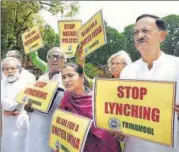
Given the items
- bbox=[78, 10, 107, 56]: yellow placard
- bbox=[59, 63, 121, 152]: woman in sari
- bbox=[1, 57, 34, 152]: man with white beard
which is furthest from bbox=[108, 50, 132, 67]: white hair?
bbox=[1, 57, 34, 152]: man with white beard

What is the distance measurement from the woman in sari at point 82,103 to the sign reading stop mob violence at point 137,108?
88mm

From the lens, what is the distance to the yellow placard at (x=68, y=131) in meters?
3.29

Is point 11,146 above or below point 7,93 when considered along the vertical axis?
below

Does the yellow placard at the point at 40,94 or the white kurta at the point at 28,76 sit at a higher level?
the white kurta at the point at 28,76

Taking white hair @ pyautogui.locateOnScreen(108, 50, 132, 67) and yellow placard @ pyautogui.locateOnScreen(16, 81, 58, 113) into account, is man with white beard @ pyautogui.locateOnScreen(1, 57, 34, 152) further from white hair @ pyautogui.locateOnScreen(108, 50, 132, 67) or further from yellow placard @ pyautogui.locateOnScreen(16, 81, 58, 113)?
white hair @ pyautogui.locateOnScreen(108, 50, 132, 67)

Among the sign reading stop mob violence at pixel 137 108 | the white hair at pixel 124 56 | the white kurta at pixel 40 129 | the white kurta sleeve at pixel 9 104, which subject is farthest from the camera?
the white kurta sleeve at pixel 9 104

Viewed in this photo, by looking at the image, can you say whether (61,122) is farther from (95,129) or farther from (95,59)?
(95,59)

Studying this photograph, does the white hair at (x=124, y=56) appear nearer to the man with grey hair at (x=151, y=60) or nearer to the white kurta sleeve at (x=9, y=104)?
the man with grey hair at (x=151, y=60)

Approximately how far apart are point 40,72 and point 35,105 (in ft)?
0.98

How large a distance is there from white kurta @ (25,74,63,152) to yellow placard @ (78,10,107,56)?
1.25 feet

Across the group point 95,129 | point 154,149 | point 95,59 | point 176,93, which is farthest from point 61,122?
point 176,93

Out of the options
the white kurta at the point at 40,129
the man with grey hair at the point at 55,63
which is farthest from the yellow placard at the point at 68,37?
the white kurta at the point at 40,129

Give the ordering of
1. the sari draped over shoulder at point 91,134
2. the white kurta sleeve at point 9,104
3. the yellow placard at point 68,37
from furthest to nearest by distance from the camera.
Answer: the white kurta sleeve at point 9,104, the yellow placard at point 68,37, the sari draped over shoulder at point 91,134

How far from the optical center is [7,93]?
3820 mm
